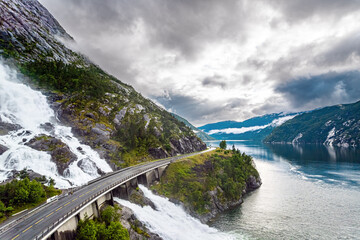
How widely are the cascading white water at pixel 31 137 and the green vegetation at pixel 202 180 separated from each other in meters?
29.4

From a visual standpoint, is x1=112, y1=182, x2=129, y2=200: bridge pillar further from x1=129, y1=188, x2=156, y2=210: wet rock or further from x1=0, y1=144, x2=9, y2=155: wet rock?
x1=0, y1=144, x2=9, y2=155: wet rock

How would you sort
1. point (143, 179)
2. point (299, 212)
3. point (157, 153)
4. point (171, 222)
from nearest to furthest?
A: point (171, 222), point (299, 212), point (143, 179), point (157, 153)

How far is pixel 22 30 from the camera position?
17188 cm

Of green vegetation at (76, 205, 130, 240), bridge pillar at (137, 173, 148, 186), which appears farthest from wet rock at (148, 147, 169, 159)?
green vegetation at (76, 205, 130, 240)

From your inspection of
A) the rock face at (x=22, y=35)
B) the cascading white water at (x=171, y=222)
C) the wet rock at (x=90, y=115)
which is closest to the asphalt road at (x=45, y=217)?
the cascading white water at (x=171, y=222)

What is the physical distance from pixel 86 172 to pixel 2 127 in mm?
41134

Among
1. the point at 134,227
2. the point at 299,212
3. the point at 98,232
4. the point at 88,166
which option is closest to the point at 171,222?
the point at 134,227

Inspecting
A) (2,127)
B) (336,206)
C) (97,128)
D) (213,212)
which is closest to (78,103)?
(97,128)

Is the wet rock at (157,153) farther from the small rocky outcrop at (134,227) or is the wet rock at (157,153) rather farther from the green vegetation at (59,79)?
the small rocky outcrop at (134,227)

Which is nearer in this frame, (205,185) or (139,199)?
(139,199)

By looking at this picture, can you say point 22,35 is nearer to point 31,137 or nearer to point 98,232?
point 31,137

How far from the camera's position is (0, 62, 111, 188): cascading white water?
6850cm

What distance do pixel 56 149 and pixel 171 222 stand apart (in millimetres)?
54246

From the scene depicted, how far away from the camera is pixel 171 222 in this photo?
60094 mm
